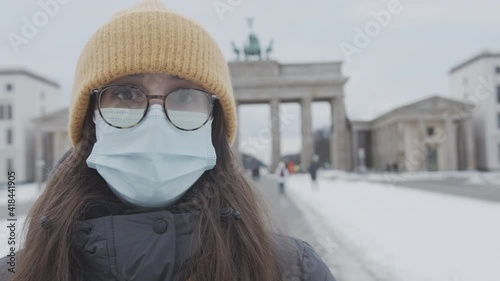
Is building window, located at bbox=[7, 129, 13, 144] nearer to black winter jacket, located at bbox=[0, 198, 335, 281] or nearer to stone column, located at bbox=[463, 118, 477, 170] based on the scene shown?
black winter jacket, located at bbox=[0, 198, 335, 281]

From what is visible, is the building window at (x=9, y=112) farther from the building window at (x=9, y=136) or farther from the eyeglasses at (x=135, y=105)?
the eyeglasses at (x=135, y=105)

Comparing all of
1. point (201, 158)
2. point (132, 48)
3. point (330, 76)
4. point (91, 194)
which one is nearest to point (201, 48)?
point (132, 48)

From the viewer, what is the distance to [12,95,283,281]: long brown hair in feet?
4.87

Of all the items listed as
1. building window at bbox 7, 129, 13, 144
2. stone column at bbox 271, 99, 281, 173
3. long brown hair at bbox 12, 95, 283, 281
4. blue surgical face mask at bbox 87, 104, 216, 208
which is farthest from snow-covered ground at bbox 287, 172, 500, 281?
building window at bbox 7, 129, 13, 144

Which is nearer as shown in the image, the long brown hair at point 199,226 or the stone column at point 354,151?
the long brown hair at point 199,226

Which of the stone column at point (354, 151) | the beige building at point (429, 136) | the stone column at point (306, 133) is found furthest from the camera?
the stone column at point (354, 151)

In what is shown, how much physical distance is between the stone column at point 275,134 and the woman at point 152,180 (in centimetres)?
4895

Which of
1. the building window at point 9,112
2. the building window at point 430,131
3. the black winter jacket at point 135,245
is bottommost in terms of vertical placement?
the black winter jacket at point 135,245

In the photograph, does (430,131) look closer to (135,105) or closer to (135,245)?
(135,105)

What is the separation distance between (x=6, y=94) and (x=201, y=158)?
53.4 m

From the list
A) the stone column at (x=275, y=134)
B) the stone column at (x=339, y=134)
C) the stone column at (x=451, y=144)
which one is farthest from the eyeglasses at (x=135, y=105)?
the stone column at (x=451, y=144)

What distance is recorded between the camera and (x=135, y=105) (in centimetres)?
171

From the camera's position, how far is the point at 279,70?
176 feet

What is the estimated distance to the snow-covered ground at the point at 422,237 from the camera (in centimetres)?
596
